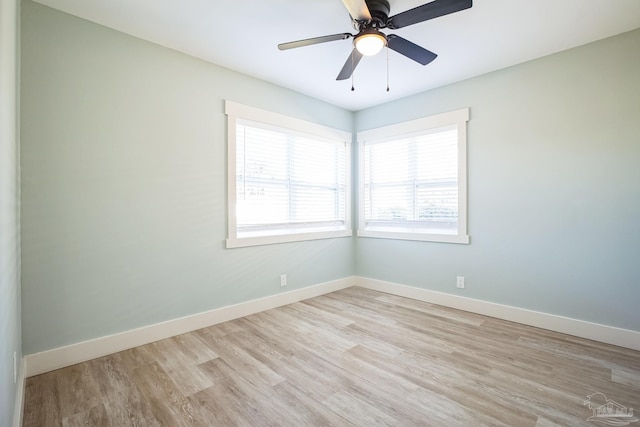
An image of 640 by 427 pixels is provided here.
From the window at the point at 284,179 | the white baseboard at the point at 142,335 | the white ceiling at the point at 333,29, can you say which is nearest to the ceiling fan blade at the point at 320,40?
the white ceiling at the point at 333,29

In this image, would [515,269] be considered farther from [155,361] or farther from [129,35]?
[129,35]

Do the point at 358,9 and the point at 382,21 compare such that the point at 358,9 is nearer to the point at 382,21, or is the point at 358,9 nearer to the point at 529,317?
the point at 382,21

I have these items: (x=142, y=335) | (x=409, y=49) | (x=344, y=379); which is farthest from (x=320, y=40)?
(x=142, y=335)

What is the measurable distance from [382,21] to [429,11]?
34cm

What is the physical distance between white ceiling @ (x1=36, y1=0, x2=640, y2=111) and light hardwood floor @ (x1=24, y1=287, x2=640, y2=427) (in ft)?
8.67

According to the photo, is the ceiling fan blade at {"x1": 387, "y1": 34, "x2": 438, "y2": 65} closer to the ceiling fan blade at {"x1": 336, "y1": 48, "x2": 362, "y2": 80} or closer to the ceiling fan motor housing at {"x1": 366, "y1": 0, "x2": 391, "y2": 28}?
the ceiling fan motor housing at {"x1": 366, "y1": 0, "x2": 391, "y2": 28}

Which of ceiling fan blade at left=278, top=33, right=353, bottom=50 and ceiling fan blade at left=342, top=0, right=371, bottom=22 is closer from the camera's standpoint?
ceiling fan blade at left=342, top=0, right=371, bottom=22

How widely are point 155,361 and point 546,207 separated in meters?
3.72

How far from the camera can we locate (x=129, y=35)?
2.51 m

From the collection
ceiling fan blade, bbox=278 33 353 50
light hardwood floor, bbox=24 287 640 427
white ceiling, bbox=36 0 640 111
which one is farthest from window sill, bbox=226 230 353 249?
ceiling fan blade, bbox=278 33 353 50

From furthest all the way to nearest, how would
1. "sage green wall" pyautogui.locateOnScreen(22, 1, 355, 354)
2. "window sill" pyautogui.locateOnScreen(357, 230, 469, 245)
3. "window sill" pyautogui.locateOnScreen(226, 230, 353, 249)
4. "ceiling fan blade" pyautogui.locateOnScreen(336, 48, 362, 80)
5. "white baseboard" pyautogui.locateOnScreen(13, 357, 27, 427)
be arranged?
1. "window sill" pyautogui.locateOnScreen(357, 230, 469, 245)
2. "window sill" pyautogui.locateOnScreen(226, 230, 353, 249)
3. "ceiling fan blade" pyautogui.locateOnScreen(336, 48, 362, 80)
4. "sage green wall" pyautogui.locateOnScreen(22, 1, 355, 354)
5. "white baseboard" pyautogui.locateOnScreen(13, 357, 27, 427)

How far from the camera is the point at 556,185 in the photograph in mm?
2805

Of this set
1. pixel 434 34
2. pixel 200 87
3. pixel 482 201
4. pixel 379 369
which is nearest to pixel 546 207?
pixel 482 201

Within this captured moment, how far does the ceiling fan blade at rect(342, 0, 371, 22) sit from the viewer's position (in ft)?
5.65
